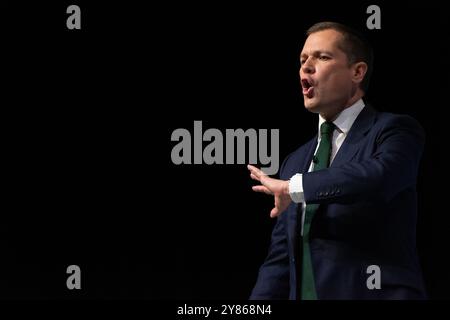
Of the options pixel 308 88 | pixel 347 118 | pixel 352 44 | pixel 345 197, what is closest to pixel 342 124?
pixel 347 118

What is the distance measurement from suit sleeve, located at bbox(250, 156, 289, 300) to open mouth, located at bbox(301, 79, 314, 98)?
0.40 meters

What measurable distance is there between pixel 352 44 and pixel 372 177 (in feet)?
1.83

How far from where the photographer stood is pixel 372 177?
1.72 m

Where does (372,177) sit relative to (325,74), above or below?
below

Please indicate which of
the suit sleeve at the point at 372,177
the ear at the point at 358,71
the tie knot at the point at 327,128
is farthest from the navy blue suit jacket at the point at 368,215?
the ear at the point at 358,71

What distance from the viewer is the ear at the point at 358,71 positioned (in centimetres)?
208

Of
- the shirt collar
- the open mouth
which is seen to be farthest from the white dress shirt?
the open mouth

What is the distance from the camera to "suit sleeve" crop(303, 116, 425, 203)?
1723 millimetres

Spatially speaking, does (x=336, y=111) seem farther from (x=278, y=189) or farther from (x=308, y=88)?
(x=278, y=189)

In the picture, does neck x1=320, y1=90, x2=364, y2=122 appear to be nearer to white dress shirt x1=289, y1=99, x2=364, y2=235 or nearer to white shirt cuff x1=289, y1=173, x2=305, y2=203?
white dress shirt x1=289, y1=99, x2=364, y2=235

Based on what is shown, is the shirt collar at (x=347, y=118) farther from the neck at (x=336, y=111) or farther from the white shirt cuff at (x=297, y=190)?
the white shirt cuff at (x=297, y=190)

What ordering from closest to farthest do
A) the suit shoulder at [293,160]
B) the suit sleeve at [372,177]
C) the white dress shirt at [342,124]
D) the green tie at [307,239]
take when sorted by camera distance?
the suit sleeve at [372,177], the green tie at [307,239], the white dress shirt at [342,124], the suit shoulder at [293,160]

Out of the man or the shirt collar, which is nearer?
the man

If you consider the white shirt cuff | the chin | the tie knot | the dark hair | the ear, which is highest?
the dark hair
